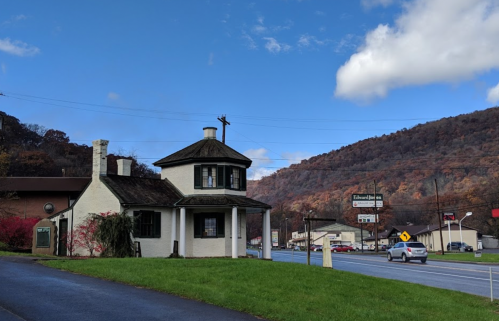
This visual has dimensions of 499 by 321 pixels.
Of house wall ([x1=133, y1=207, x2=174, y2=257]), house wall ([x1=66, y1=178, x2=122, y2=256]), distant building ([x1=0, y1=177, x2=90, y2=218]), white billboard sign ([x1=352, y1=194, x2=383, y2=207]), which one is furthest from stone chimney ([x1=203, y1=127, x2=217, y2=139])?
white billboard sign ([x1=352, y1=194, x2=383, y2=207])

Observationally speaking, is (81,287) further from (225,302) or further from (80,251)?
(80,251)

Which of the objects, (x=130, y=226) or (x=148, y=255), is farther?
(x=148, y=255)

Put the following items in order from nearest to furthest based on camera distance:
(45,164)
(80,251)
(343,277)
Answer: (343,277) → (80,251) → (45,164)

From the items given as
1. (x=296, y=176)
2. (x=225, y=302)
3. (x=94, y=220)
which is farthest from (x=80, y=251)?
(x=296, y=176)

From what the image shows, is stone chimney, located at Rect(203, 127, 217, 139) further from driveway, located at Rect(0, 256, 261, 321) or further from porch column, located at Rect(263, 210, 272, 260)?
driveway, located at Rect(0, 256, 261, 321)

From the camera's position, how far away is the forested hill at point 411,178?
111488 millimetres

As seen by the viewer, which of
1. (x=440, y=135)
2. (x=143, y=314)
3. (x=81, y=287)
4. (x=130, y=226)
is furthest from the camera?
(x=440, y=135)

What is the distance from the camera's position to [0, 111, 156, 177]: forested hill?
75375 millimetres

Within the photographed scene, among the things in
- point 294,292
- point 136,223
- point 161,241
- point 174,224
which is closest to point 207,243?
point 174,224

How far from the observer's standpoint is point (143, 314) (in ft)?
35.1

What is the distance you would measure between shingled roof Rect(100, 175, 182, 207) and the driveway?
1416cm

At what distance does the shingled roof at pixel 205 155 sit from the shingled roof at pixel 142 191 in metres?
1.70

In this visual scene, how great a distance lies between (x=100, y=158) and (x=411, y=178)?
130038 millimetres

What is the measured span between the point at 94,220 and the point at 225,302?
1783 centimetres
